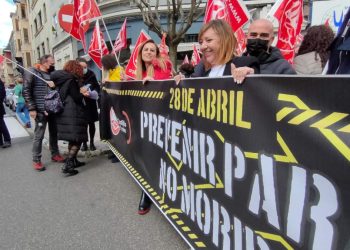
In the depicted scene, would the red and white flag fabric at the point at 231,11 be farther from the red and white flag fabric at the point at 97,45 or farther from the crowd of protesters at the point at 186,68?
the red and white flag fabric at the point at 97,45

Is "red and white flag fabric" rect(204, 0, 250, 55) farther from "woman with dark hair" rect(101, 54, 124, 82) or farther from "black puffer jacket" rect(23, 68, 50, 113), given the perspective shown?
"black puffer jacket" rect(23, 68, 50, 113)

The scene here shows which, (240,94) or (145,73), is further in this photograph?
(145,73)

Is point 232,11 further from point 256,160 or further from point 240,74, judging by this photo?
point 256,160

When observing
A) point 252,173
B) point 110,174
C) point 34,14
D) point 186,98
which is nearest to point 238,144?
point 252,173

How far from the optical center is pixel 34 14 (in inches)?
1289

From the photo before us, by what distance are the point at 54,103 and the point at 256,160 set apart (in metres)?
3.89

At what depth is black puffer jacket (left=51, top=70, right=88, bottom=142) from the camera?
15.3ft

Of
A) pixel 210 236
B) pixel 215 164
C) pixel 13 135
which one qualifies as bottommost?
pixel 13 135

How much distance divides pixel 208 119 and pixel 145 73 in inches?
78.2

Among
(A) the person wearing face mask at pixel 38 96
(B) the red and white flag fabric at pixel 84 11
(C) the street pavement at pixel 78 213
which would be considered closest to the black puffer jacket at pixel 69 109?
(A) the person wearing face mask at pixel 38 96

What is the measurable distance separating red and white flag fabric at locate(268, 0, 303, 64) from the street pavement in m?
2.98

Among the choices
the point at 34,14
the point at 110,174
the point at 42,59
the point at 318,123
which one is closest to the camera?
the point at 318,123

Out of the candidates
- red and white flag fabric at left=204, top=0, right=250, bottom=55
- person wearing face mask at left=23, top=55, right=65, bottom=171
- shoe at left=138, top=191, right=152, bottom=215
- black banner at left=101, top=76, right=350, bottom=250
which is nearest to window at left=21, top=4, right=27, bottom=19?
person wearing face mask at left=23, top=55, right=65, bottom=171

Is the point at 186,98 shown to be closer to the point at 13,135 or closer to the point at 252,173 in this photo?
the point at 252,173
